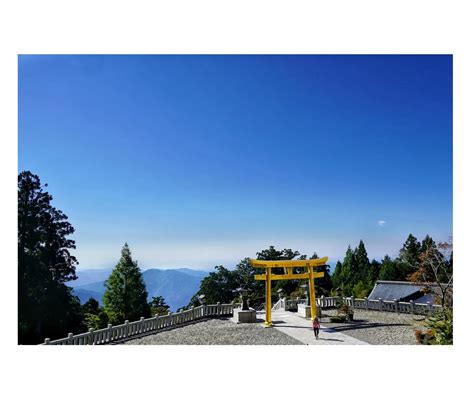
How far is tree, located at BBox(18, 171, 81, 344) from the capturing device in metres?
9.37

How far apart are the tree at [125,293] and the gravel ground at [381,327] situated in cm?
558

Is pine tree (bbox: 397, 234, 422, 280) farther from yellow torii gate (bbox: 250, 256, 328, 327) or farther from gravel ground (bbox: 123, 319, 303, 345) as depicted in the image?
gravel ground (bbox: 123, 319, 303, 345)

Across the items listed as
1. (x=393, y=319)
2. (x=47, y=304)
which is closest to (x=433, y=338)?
(x=393, y=319)

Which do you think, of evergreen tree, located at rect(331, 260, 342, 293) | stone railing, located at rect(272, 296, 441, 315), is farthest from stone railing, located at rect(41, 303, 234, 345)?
evergreen tree, located at rect(331, 260, 342, 293)

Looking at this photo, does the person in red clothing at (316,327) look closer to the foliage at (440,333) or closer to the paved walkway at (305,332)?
the paved walkway at (305,332)

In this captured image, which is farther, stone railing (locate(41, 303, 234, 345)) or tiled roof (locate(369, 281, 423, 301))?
tiled roof (locate(369, 281, 423, 301))

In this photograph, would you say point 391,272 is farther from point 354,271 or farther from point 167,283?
point 167,283

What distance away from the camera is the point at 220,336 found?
7.90 m

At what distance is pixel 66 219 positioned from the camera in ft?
36.2

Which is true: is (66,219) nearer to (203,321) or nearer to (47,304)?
(47,304)

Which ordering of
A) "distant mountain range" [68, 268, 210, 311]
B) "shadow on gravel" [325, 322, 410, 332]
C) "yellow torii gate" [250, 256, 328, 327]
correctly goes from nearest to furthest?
"shadow on gravel" [325, 322, 410, 332] → "yellow torii gate" [250, 256, 328, 327] → "distant mountain range" [68, 268, 210, 311]

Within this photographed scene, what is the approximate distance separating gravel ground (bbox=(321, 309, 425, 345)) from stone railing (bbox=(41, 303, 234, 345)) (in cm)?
324

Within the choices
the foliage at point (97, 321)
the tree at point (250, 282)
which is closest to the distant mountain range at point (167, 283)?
the tree at point (250, 282)

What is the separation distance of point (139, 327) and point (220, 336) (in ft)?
6.64
